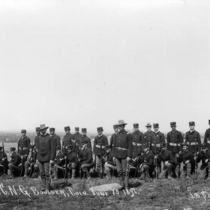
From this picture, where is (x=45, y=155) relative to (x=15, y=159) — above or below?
above

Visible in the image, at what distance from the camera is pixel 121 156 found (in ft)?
39.4

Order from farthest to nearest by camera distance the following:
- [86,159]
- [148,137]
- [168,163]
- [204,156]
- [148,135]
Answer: [148,135] → [148,137] → [86,159] → [168,163] → [204,156]

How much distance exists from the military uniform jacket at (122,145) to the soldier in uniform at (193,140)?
9.41 ft

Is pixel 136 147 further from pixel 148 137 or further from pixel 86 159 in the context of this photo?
pixel 86 159

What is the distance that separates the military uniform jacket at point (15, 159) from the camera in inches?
610

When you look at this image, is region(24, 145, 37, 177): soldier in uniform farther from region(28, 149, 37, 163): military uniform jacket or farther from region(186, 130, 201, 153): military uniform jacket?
region(186, 130, 201, 153): military uniform jacket

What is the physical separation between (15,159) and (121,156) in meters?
5.70

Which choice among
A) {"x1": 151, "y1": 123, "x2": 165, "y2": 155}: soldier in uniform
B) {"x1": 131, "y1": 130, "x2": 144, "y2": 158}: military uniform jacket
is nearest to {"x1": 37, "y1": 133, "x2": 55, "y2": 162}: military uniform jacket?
{"x1": 131, "y1": 130, "x2": 144, "y2": 158}: military uniform jacket

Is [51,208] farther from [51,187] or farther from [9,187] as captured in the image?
[9,187]

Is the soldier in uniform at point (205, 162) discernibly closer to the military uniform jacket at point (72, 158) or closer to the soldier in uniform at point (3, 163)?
the military uniform jacket at point (72, 158)

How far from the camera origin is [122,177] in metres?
12.0

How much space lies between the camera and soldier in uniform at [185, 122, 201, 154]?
13.6m

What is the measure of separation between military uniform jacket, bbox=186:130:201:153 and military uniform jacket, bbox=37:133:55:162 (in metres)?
5.25

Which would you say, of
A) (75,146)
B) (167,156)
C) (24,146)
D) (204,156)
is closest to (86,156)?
(75,146)
